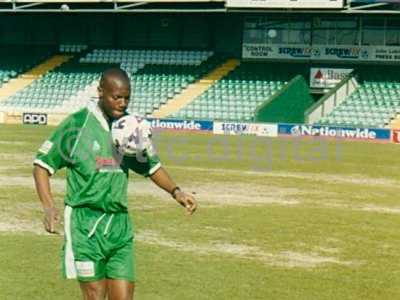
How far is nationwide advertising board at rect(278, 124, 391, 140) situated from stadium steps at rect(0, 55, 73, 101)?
1811cm

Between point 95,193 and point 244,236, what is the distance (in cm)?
655

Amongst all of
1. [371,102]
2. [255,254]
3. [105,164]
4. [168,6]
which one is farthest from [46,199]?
[168,6]

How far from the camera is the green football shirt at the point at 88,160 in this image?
5465 mm

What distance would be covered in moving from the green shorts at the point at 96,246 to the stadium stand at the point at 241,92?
3623 centimetres

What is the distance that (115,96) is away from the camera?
539 centimetres

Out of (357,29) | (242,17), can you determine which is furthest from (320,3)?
(242,17)

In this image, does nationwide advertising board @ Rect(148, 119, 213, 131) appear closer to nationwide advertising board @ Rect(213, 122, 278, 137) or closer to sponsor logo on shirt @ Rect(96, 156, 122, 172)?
nationwide advertising board @ Rect(213, 122, 278, 137)

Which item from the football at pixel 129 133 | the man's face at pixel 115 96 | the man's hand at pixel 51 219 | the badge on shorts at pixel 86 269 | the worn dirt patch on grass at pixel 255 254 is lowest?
the worn dirt patch on grass at pixel 255 254

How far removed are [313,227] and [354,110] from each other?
94.4ft

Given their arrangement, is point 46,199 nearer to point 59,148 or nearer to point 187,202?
point 59,148

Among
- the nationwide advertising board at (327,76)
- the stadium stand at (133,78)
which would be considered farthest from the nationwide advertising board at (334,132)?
the stadium stand at (133,78)

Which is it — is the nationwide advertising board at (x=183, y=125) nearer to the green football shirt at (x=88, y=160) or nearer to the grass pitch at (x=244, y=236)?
the grass pitch at (x=244, y=236)

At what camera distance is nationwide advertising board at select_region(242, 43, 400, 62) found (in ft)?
144

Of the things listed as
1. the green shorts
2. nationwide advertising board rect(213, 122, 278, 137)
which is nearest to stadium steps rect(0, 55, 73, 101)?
nationwide advertising board rect(213, 122, 278, 137)
